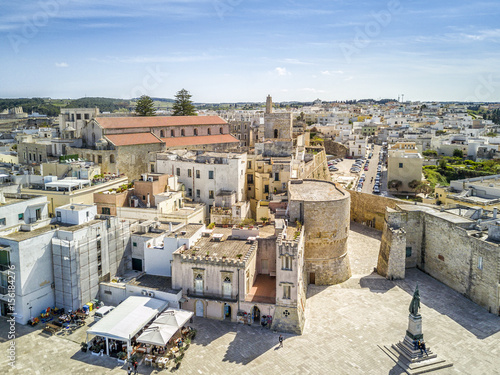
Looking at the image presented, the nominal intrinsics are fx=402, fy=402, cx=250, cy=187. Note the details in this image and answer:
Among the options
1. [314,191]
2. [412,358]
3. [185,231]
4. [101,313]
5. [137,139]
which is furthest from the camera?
[137,139]

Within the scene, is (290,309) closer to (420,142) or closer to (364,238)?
(364,238)

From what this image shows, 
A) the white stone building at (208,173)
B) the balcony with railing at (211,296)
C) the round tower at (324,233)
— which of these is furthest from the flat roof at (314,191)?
the balcony with railing at (211,296)

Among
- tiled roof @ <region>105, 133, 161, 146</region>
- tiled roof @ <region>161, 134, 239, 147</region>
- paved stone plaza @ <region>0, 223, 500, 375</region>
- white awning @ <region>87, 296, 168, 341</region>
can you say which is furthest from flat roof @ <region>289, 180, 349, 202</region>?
tiled roof @ <region>161, 134, 239, 147</region>

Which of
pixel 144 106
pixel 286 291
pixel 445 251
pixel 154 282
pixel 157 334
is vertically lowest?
pixel 157 334

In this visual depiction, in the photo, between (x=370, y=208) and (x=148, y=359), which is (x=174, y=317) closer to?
(x=148, y=359)

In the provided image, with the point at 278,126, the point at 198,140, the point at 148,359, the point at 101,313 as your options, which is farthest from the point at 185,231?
the point at 278,126
